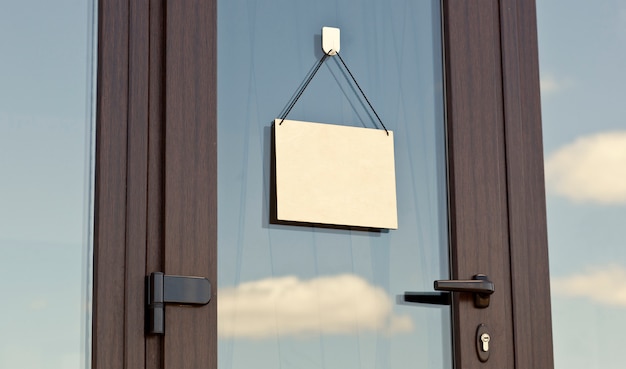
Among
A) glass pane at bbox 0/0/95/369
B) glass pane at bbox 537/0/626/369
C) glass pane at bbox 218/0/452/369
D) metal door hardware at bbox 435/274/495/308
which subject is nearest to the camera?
glass pane at bbox 0/0/95/369

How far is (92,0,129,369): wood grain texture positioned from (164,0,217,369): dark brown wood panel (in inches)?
2.9

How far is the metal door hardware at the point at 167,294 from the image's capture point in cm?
168

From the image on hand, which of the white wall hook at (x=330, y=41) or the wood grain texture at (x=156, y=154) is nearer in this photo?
the wood grain texture at (x=156, y=154)

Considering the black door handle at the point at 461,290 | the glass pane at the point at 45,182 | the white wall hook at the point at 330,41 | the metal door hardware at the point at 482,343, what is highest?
the white wall hook at the point at 330,41

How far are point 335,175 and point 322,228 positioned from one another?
10cm

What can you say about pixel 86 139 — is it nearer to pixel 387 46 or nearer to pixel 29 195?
pixel 29 195

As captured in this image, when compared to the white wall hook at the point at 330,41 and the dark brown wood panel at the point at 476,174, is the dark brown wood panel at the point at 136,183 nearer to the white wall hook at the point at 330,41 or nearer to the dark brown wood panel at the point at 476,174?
the white wall hook at the point at 330,41

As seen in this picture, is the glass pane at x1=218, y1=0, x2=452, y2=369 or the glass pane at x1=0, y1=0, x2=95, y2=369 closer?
the glass pane at x1=0, y1=0, x2=95, y2=369

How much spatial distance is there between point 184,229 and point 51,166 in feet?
0.77

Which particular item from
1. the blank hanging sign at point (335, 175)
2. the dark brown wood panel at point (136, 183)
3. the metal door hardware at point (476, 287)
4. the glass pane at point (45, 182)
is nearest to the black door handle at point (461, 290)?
the metal door hardware at point (476, 287)

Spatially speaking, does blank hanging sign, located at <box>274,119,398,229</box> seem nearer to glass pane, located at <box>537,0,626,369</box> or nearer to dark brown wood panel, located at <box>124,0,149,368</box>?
dark brown wood panel, located at <box>124,0,149,368</box>

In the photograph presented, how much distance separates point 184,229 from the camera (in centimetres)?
174

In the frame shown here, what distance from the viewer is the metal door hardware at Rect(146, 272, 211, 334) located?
1.68 m

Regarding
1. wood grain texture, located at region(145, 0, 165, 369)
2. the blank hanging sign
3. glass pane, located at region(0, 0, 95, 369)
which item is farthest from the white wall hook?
glass pane, located at region(0, 0, 95, 369)
